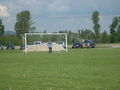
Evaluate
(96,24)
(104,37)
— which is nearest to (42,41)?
(96,24)

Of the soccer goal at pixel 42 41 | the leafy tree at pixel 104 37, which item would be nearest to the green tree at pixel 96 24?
the leafy tree at pixel 104 37

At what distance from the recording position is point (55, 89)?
37.7 feet

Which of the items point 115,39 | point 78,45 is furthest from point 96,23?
point 78,45

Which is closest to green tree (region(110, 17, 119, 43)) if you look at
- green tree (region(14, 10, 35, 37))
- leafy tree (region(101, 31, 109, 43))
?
leafy tree (region(101, 31, 109, 43))

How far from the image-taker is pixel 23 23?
365ft

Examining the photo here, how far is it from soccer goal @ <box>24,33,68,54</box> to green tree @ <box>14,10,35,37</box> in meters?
43.0

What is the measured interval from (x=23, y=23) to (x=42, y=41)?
49.8 m

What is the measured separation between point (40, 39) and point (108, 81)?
48.8 metres

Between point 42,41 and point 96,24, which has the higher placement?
point 96,24

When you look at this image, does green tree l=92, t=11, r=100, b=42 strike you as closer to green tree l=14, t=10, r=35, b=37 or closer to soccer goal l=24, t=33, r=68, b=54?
green tree l=14, t=10, r=35, b=37

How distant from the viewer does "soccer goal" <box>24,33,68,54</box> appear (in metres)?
56.2

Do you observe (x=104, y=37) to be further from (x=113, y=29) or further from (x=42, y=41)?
(x=42, y=41)

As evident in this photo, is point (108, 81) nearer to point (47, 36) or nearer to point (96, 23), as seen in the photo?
point (47, 36)

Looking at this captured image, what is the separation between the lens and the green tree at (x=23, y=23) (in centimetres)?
10856
